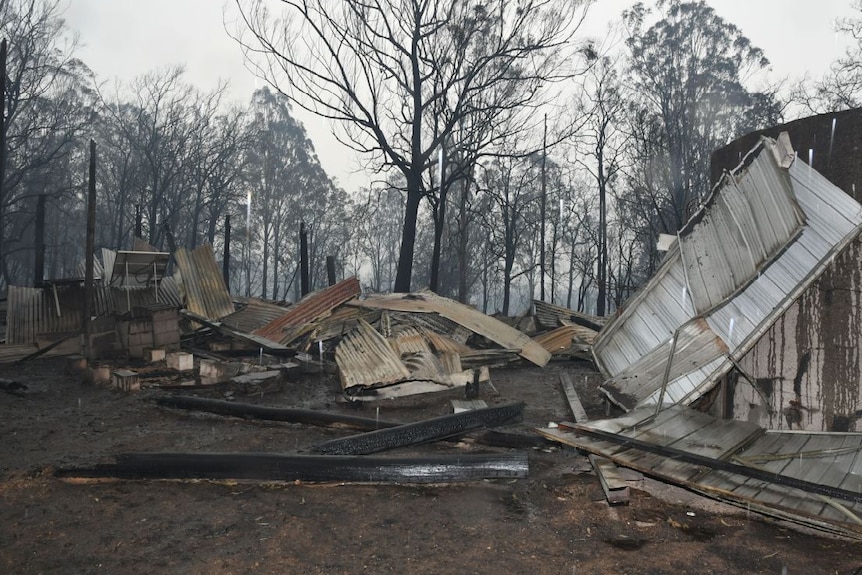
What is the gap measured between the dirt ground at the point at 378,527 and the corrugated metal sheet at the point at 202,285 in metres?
7.01

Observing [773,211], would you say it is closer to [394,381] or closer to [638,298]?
[638,298]

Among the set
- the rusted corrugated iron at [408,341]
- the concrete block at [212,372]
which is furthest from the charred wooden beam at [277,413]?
the rusted corrugated iron at [408,341]

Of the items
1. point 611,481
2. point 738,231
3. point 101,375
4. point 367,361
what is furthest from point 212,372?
point 738,231

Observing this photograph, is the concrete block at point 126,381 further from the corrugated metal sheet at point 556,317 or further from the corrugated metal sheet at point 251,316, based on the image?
the corrugated metal sheet at point 556,317

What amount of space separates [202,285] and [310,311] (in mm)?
3514

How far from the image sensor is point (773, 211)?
19.5 feet

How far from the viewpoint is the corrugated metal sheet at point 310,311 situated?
36.6 feet

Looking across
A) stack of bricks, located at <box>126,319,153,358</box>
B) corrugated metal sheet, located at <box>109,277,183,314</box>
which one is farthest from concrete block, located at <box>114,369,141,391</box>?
corrugated metal sheet, located at <box>109,277,183,314</box>

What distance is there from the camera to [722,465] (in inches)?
172

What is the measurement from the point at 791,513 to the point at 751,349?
227cm

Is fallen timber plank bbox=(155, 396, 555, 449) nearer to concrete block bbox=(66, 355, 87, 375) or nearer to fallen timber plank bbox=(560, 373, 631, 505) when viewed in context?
fallen timber plank bbox=(560, 373, 631, 505)

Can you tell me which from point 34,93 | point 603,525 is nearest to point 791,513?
point 603,525

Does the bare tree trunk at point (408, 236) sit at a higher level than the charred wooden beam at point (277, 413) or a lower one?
higher

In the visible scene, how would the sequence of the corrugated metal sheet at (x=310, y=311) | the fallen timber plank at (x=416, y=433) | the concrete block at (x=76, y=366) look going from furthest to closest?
the corrugated metal sheet at (x=310, y=311) < the concrete block at (x=76, y=366) < the fallen timber plank at (x=416, y=433)
